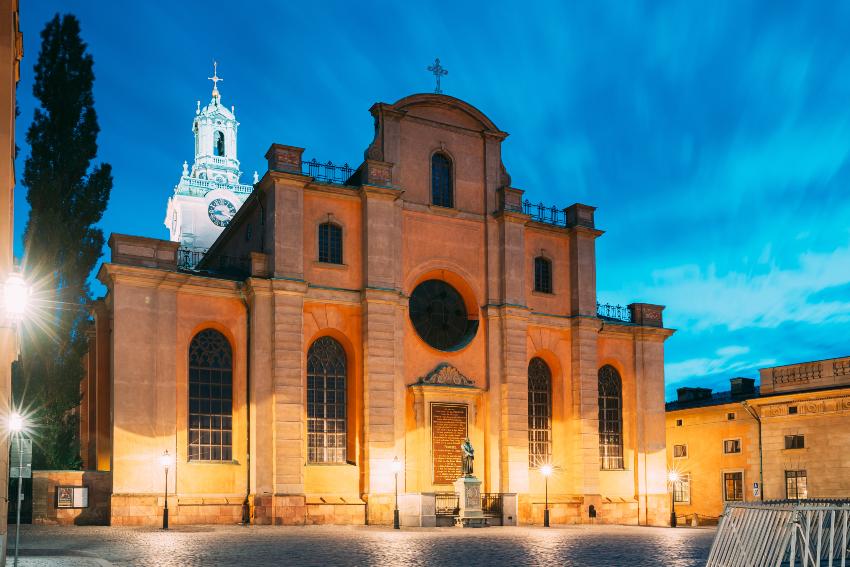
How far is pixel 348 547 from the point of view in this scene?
888 inches

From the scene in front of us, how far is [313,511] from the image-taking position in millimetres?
33625

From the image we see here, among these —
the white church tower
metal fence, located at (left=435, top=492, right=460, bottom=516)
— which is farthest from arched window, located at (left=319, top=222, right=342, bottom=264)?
the white church tower

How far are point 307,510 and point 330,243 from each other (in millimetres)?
10437

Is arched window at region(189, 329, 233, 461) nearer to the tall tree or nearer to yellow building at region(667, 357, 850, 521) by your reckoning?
the tall tree

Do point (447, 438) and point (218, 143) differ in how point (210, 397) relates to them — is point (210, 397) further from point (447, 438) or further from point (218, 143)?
point (218, 143)

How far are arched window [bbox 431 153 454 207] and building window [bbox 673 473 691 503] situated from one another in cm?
2200

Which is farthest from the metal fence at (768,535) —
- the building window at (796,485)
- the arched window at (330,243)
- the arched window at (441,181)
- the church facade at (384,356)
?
the building window at (796,485)

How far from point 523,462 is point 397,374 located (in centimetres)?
692

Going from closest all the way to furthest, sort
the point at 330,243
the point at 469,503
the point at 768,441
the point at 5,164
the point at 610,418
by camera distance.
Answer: the point at 5,164 → the point at 469,503 → the point at 330,243 → the point at 610,418 → the point at 768,441

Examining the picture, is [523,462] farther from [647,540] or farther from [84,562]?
[84,562]

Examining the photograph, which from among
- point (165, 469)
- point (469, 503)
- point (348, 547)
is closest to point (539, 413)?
point (469, 503)

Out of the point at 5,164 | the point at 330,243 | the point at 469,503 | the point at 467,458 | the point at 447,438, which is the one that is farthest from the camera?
the point at 447,438

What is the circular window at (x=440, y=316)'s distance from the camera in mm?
38594

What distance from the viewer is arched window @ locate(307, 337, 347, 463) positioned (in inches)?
1382
